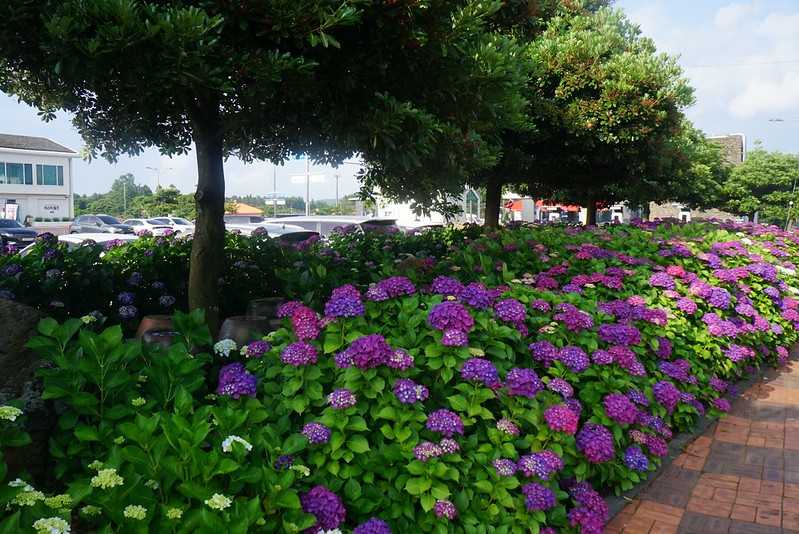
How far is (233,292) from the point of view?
5.88 metres

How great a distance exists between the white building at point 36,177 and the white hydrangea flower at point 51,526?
57964mm

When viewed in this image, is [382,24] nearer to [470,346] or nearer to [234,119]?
[234,119]

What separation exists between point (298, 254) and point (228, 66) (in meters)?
3.41

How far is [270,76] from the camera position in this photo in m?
3.32

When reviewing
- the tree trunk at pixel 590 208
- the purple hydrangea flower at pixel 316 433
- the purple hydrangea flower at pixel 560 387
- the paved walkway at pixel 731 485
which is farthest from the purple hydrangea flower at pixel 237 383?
the tree trunk at pixel 590 208

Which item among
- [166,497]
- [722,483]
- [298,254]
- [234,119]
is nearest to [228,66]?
[234,119]

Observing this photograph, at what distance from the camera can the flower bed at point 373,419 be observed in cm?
215

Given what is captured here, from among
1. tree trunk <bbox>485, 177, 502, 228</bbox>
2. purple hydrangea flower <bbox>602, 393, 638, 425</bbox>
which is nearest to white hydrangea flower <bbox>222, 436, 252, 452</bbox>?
purple hydrangea flower <bbox>602, 393, 638, 425</bbox>

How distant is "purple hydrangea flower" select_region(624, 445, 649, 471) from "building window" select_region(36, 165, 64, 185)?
205 ft

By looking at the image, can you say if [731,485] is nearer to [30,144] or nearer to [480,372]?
[480,372]

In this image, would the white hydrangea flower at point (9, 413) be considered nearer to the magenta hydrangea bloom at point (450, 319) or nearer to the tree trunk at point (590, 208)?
the magenta hydrangea bloom at point (450, 319)

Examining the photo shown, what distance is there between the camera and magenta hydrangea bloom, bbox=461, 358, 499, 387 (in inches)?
115

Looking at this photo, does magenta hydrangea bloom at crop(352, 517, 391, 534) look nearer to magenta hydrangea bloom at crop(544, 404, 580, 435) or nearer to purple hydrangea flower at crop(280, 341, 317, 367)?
purple hydrangea flower at crop(280, 341, 317, 367)

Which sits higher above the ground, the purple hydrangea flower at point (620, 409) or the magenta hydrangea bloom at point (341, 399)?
the magenta hydrangea bloom at point (341, 399)
